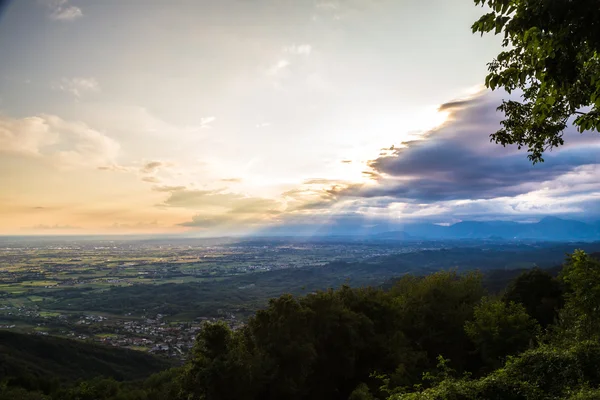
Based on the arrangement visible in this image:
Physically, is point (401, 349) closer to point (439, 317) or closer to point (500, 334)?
point (500, 334)

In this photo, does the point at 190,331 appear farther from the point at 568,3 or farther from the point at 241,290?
the point at 568,3

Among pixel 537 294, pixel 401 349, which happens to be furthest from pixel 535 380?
pixel 537 294

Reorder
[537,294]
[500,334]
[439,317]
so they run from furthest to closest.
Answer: [537,294] < [439,317] < [500,334]

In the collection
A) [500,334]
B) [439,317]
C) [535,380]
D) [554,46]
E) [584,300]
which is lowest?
[439,317]

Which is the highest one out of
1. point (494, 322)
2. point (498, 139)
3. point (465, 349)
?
point (498, 139)

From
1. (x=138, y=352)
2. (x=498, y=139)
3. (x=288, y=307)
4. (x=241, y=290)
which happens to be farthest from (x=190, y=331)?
(x=498, y=139)

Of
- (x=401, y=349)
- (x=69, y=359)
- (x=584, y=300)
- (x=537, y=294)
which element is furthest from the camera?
(x=69, y=359)

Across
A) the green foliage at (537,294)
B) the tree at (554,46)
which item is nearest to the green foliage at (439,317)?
the green foliage at (537,294)

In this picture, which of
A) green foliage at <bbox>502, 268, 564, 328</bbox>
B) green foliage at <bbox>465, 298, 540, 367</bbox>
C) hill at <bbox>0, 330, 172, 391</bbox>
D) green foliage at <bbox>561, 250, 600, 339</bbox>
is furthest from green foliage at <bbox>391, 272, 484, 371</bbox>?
hill at <bbox>0, 330, 172, 391</bbox>
